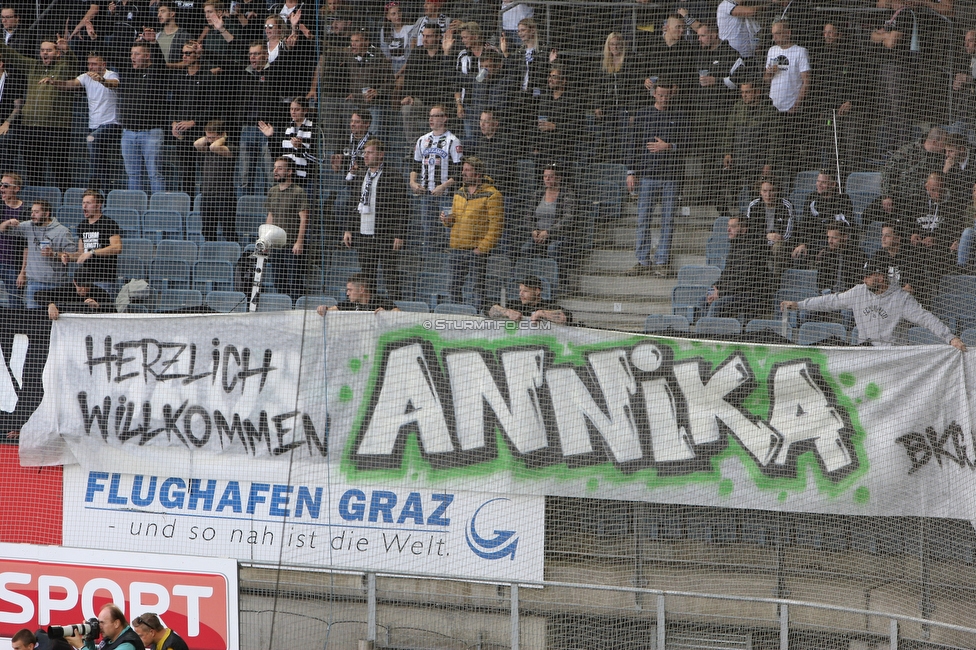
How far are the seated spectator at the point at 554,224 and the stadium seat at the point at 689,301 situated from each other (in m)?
0.86

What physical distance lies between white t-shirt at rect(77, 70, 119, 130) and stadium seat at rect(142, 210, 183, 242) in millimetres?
1053

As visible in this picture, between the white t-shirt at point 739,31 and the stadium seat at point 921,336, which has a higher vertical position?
the white t-shirt at point 739,31

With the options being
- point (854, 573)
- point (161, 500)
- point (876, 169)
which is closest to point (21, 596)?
point (161, 500)

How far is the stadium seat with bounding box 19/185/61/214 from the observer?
9594 millimetres

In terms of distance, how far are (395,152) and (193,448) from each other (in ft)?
9.43

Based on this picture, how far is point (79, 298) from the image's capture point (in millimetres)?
9164

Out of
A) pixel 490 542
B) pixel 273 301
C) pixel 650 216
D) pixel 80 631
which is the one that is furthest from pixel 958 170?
pixel 80 631

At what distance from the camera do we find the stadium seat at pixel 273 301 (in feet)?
29.7

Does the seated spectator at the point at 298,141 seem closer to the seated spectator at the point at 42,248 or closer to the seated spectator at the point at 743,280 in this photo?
the seated spectator at the point at 42,248

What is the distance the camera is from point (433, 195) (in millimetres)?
8883

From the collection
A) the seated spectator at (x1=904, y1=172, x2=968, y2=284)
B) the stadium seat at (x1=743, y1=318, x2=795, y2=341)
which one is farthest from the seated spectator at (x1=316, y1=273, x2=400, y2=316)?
the seated spectator at (x1=904, y1=172, x2=968, y2=284)

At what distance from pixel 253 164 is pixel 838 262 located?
4.94 m

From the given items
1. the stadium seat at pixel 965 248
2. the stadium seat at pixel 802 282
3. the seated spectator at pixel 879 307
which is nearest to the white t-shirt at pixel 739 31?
the stadium seat at pixel 802 282

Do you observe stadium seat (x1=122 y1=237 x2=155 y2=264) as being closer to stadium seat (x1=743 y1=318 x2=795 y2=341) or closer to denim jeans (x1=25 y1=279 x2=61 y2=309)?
denim jeans (x1=25 y1=279 x2=61 y2=309)
